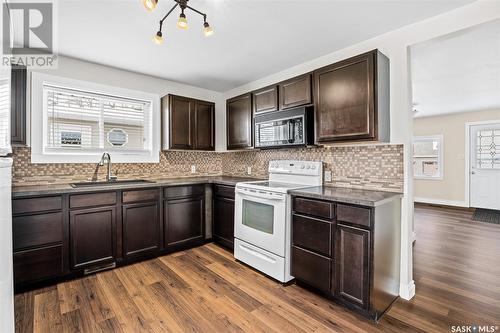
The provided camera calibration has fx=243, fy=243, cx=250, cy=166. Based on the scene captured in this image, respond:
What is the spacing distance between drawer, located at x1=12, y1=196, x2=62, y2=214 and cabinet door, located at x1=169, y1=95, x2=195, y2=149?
1470 millimetres

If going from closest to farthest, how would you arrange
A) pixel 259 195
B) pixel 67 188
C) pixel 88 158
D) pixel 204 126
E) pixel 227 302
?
pixel 227 302
pixel 67 188
pixel 259 195
pixel 88 158
pixel 204 126

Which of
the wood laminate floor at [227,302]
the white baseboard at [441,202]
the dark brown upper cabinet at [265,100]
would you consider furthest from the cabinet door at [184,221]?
the white baseboard at [441,202]

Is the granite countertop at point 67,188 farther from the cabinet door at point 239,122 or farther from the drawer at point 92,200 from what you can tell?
the cabinet door at point 239,122

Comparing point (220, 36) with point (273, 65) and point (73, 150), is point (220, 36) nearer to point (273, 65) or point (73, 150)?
point (273, 65)

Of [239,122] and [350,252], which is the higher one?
[239,122]

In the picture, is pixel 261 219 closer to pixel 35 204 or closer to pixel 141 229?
pixel 141 229

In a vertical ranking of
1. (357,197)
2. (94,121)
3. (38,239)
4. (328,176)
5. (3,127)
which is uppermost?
(94,121)

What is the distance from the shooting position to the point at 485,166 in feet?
18.9

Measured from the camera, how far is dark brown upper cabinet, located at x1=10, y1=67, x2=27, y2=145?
7.96ft

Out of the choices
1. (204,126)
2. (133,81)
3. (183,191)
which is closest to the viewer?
(183,191)

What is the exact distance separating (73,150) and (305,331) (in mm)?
3179

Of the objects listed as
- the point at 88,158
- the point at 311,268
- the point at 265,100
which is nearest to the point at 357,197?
the point at 311,268

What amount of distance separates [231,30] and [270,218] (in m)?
1.90

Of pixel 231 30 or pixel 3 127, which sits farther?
pixel 231 30
